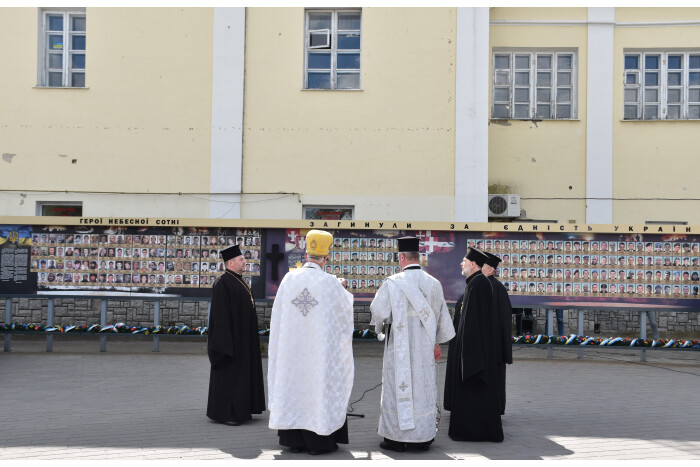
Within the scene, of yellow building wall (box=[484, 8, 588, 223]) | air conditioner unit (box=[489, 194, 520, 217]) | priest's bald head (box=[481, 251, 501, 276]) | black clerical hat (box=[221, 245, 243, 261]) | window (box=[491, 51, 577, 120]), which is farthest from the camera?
window (box=[491, 51, 577, 120])

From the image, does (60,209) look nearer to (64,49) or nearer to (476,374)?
(64,49)

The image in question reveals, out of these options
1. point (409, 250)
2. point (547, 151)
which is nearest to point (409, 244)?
point (409, 250)

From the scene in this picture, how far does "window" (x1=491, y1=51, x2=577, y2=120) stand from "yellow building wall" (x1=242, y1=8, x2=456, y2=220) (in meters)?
1.66

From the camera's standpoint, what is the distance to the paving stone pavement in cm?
579

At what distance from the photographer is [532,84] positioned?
14.5 m

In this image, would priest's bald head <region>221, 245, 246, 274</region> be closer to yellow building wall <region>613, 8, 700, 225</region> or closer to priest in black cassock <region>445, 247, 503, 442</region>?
priest in black cassock <region>445, 247, 503, 442</region>

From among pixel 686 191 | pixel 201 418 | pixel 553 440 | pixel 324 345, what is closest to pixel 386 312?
pixel 324 345

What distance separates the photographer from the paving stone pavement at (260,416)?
5.79m

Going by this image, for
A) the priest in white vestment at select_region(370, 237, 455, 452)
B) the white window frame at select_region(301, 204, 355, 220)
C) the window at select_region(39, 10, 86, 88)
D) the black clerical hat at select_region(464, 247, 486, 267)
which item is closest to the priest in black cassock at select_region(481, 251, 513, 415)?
the black clerical hat at select_region(464, 247, 486, 267)

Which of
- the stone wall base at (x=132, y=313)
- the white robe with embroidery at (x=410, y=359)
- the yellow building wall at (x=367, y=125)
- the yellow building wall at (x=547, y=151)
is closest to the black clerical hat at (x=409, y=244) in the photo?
the white robe with embroidery at (x=410, y=359)

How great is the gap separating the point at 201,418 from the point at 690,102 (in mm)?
11935

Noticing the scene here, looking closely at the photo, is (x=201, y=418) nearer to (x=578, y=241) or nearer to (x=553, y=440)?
(x=553, y=440)

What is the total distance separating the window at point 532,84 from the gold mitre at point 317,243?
9.24m

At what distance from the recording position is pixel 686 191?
13953mm
